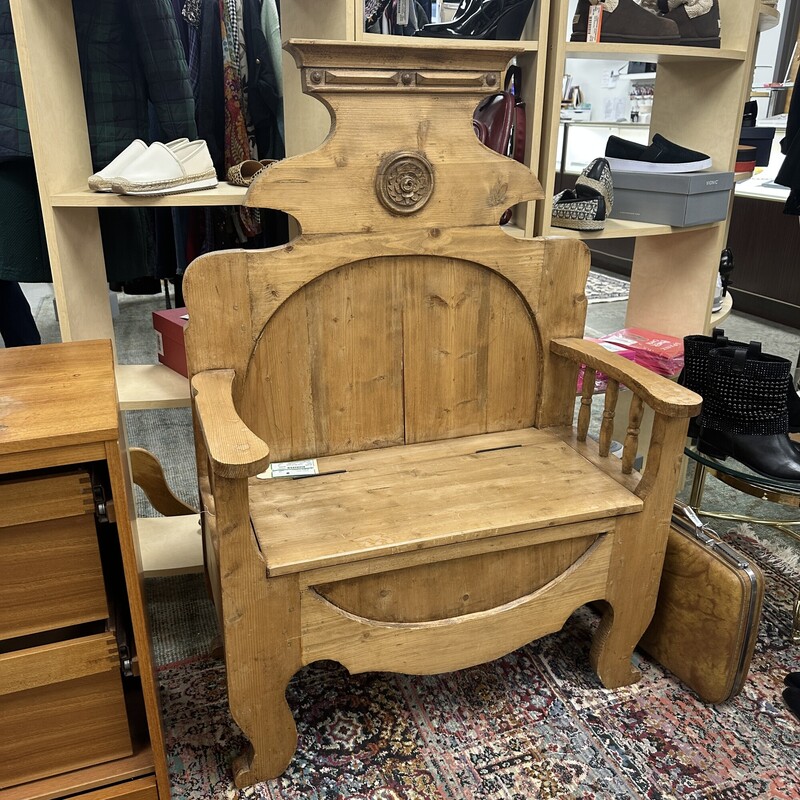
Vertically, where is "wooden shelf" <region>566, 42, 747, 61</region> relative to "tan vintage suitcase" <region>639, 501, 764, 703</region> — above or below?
above

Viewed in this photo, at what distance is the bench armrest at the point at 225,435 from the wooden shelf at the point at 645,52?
1149mm

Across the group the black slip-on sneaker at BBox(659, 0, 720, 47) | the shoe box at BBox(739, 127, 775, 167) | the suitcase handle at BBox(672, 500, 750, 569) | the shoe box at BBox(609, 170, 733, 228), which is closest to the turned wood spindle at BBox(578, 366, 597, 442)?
the suitcase handle at BBox(672, 500, 750, 569)

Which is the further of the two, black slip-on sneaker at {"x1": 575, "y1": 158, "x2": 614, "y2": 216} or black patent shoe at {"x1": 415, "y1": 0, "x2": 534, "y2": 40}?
black slip-on sneaker at {"x1": 575, "y1": 158, "x2": 614, "y2": 216}

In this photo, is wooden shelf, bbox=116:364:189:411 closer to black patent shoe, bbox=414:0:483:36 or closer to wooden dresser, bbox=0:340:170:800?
wooden dresser, bbox=0:340:170:800

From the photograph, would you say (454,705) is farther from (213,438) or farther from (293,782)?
(213,438)

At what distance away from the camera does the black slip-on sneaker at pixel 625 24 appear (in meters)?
1.88

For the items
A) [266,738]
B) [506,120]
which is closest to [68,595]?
[266,738]

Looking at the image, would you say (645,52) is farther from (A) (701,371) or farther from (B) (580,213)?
(A) (701,371)

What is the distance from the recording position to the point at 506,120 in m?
1.83

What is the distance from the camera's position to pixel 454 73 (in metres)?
1.49

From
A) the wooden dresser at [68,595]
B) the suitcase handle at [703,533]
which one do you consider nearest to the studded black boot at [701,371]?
the suitcase handle at [703,533]

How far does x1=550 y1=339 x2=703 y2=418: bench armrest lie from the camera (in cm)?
139

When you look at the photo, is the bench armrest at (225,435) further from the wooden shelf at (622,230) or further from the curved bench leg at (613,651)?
the wooden shelf at (622,230)

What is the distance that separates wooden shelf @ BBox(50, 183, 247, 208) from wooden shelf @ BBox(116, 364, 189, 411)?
42 cm
